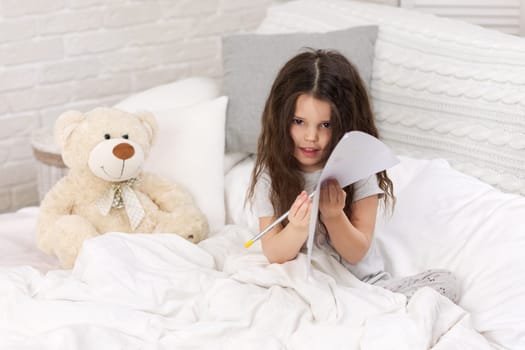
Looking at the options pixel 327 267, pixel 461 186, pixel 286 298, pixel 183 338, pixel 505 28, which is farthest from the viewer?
pixel 505 28

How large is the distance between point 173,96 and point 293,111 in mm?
781

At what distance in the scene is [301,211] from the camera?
59.6 inches

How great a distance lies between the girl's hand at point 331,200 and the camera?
1.54m

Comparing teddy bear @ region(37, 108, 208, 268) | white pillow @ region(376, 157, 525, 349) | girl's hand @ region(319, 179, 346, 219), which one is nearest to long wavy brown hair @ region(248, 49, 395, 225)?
girl's hand @ region(319, 179, 346, 219)

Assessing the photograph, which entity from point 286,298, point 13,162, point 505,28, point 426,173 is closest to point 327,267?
point 286,298

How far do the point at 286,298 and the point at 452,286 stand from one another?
0.34 m

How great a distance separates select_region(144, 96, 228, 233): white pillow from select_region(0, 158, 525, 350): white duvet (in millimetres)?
219

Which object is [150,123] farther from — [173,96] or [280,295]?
[280,295]

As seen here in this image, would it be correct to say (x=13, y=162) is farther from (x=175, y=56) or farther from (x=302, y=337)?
(x=302, y=337)

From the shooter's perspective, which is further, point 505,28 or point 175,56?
point 175,56

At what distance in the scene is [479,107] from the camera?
1980 mm

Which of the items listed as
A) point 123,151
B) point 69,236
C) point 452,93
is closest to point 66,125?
point 123,151

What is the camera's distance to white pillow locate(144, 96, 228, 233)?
2090mm

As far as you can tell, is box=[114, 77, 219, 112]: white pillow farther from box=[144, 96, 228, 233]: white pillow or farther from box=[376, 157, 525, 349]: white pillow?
box=[376, 157, 525, 349]: white pillow
